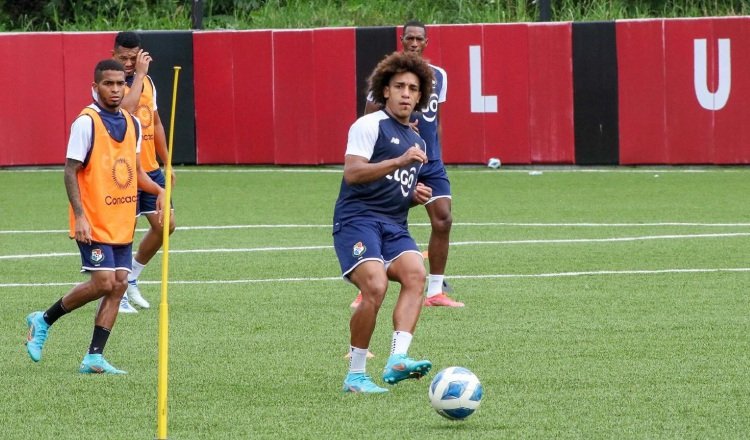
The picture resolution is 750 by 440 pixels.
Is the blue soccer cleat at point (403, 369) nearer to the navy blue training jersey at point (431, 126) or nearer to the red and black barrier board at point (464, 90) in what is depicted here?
the navy blue training jersey at point (431, 126)

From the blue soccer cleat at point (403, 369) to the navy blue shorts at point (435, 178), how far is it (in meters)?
3.92

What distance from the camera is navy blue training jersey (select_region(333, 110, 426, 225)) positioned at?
894cm

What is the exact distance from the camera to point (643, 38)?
24.2 m

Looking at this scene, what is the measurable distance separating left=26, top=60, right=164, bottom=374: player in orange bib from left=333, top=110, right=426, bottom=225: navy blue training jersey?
4.96 feet

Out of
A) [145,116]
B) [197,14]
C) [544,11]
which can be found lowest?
[145,116]

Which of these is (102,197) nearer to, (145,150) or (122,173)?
(122,173)

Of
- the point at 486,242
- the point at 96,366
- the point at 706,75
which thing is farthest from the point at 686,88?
the point at 96,366

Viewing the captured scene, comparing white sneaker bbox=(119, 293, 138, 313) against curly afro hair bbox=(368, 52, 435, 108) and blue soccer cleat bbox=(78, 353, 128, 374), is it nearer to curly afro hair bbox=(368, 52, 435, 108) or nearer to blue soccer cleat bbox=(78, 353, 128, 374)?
blue soccer cleat bbox=(78, 353, 128, 374)

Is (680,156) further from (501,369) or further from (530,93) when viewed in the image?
(501,369)

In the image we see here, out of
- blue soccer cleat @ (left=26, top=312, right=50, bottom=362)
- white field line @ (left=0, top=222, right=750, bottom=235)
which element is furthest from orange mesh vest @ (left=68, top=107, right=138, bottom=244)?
white field line @ (left=0, top=222, right=750, bottom=235)

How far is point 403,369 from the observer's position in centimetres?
859

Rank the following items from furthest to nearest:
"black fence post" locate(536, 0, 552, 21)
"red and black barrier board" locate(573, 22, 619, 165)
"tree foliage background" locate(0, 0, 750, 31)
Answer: "tree foliage background" locate(0, 0, 750, 31) → "black fence post" locate(536, 0, 552, 21) → "red and black barrier board" locate(573, 22, 619, 165)

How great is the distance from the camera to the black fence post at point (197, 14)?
88.8 ft

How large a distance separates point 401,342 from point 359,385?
34 centimetres
